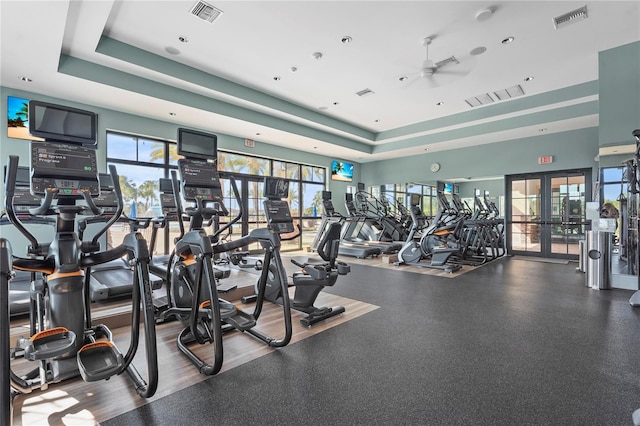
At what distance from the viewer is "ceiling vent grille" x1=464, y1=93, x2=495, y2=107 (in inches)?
278

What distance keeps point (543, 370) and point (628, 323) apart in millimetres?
1877

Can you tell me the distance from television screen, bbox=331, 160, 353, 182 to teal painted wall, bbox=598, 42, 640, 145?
726 centimetres

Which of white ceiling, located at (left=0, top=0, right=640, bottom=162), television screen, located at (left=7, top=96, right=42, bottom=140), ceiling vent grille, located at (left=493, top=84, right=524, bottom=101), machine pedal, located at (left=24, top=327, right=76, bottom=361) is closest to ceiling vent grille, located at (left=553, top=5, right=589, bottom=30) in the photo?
white ceiling, located at (left=0, top=0, right=640, bottom=162)

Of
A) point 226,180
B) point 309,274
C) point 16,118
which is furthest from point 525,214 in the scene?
point 16,118

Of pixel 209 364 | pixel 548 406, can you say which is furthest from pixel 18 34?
pixel 548 406

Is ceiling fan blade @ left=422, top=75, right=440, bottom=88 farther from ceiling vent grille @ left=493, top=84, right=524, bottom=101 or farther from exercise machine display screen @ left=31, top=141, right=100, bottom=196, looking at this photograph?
exercise machine display screen @ left=31, top=141, right=100, bottom=196

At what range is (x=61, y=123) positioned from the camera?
6.63 ft

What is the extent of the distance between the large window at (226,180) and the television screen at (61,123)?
240 cm

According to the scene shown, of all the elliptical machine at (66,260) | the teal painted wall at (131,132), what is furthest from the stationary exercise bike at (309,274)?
the teal painted wall at (131,132)

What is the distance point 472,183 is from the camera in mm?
10062

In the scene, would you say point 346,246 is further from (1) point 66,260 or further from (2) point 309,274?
(1) point 66,260

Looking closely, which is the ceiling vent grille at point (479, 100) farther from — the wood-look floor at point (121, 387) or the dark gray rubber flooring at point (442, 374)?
the wood-look floor at point (121, 387)

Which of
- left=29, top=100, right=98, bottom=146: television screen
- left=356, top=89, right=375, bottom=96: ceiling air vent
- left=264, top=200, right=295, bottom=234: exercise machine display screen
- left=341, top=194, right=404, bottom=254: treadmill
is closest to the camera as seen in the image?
left=29, top=100, right=98, bottom=146: television screen

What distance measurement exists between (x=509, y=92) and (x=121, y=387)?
8236 millimetres
